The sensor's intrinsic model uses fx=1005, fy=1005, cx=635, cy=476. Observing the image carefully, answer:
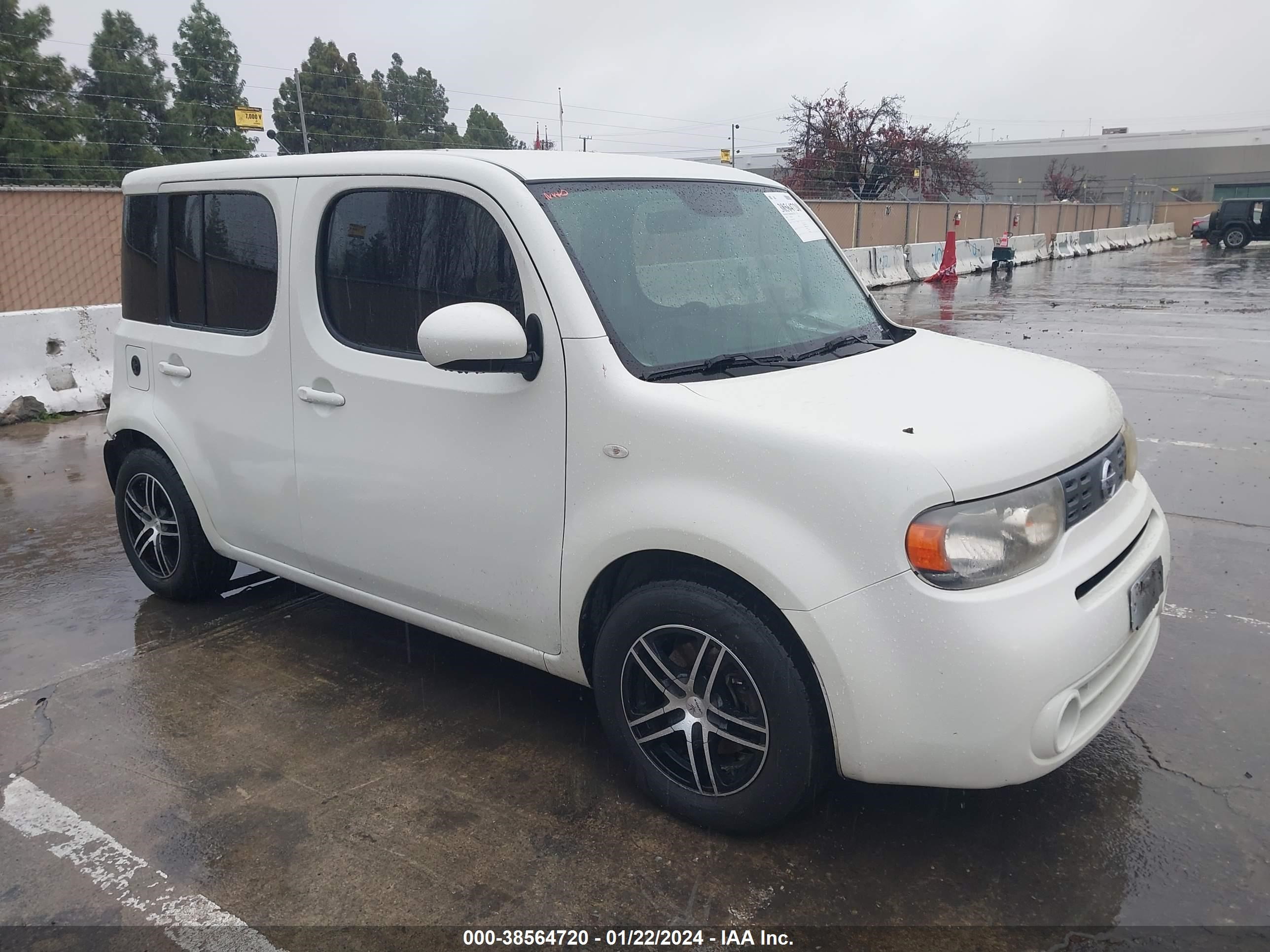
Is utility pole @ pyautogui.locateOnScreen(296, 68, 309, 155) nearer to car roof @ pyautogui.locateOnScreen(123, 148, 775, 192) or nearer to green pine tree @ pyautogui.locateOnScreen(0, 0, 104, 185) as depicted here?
car roof @ pyautogui.locateOnScreen(123, 148, 775, 192)

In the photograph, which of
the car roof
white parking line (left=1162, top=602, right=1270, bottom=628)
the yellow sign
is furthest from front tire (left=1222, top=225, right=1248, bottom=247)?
the car roof

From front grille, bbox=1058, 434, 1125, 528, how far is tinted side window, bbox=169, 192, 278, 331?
2.87 m

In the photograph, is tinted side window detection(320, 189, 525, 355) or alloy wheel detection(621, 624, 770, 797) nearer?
alloy wheel detection(621, 624, 770, 797)

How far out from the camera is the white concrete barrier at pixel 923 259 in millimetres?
22422

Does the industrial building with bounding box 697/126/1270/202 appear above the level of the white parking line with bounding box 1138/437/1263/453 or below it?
above

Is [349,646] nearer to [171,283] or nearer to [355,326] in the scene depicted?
[355,326]

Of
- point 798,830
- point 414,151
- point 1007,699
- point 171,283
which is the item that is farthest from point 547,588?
point 171,283

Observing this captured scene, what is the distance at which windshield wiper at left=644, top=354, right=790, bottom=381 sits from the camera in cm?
293

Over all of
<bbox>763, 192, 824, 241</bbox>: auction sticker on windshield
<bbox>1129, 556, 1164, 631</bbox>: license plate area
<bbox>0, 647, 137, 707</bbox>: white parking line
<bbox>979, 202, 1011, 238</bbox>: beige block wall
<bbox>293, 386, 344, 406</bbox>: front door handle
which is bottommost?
<bbox>0, 647, 137, 707</bbox>: white parking line

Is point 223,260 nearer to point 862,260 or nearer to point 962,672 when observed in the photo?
point 962,672

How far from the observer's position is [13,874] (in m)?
2.85

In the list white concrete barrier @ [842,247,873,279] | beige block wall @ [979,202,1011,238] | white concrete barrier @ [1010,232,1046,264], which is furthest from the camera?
beige block wall @ [979,202,1011,238]

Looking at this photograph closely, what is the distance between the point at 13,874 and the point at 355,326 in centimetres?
197

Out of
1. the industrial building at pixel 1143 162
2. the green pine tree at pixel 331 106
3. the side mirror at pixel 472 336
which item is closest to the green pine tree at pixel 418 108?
the green pine tree at pixel 331 106
